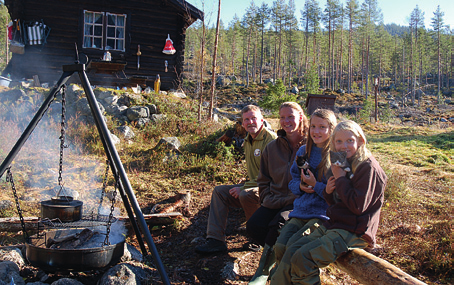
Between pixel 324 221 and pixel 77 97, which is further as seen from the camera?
pixel 77 97

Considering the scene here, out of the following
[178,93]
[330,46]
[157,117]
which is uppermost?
[330,46]

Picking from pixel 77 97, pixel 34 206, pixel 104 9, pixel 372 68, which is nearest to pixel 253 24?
pixel 372 68

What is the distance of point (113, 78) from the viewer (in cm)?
1204

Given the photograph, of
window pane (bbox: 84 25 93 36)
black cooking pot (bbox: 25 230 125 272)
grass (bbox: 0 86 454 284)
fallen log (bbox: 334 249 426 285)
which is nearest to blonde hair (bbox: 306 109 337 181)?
fallen log (bbox: 334 249 426 285)

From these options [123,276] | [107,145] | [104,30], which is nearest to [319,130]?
[107,145]

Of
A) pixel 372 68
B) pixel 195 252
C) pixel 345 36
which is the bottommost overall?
pixel 195 252

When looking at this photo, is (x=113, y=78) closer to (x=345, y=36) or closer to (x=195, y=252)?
(x=195, y=252)

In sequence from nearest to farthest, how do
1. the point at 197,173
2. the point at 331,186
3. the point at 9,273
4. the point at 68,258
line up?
the point at 331,186
the point at 68,258
the point at 9,273
the point at 197,173

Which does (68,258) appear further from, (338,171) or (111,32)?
(111,32)

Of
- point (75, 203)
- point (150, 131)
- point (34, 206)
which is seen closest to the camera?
point (75, 203)

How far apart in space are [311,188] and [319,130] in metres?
0.55

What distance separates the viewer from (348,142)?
105 inches

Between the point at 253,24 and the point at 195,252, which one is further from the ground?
the point at 253,24

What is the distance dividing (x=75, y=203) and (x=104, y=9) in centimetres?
1073
